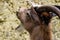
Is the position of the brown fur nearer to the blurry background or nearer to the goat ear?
the goat ear

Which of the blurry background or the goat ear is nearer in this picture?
the goat ear

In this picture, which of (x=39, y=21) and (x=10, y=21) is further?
(x=10, y=21)

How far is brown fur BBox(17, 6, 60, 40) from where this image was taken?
205 cm

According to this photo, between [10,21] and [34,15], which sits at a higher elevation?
[34,15]

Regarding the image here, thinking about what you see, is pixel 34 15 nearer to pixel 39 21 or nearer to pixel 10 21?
pixel 39 21

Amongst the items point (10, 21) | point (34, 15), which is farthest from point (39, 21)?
point (10, 21)

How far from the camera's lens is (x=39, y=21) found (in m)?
2.12

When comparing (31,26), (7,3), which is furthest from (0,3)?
(31,26)

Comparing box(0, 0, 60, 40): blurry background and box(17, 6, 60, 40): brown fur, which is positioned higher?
box(17, 6, 60, 40): brown fur

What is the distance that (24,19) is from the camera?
228 cm

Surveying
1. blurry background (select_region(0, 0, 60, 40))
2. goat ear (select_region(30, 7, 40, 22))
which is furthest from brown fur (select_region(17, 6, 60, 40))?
blurry background (select_region(0, 0, 60, 40))

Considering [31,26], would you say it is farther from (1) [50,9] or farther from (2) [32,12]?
(1) [50,9]

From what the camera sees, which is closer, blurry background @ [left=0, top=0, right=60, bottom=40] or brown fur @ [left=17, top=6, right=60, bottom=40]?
brown fur @ [left=17, top=6, right=60, bottom=40]

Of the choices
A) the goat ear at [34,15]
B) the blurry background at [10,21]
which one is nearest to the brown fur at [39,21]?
the goat ear at [34,15]
